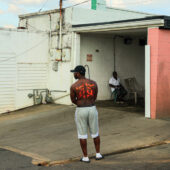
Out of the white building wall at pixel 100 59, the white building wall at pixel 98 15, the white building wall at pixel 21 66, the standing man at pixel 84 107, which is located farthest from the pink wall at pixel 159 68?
the white building wall at pixel 21 66

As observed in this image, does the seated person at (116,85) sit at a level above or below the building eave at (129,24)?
below

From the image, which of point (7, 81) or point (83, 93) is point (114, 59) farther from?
point (83, 93)

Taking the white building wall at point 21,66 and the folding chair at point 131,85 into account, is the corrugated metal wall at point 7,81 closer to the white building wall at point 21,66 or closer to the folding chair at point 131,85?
the white building wall at point 21,66

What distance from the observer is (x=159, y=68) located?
458 inches

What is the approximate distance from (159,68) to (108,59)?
14.9 feet

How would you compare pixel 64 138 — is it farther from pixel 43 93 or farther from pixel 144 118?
pixel 43 93

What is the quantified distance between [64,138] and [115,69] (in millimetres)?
7336

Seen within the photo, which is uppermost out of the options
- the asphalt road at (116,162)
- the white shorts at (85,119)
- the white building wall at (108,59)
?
the white building wall at (108,59)

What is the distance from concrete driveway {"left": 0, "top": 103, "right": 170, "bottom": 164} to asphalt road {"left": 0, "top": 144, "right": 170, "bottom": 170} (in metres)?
0.27

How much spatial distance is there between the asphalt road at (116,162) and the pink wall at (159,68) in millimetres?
3805

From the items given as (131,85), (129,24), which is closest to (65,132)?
(129,24)

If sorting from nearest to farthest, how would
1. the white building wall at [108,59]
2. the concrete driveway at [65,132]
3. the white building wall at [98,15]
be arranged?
the concrete driveway at [65,132] < the white building wall at [98,15] < the white building wall at [108,59]

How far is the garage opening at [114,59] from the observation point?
1505cm

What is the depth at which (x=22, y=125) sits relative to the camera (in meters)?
12.0
